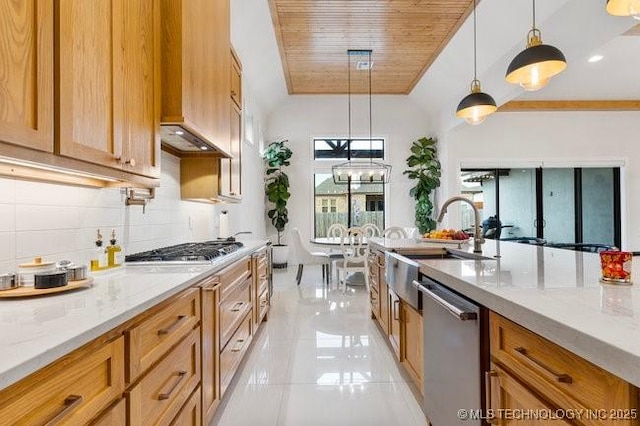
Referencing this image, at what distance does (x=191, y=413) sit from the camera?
1.51m

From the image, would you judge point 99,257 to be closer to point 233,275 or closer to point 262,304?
point 233,275

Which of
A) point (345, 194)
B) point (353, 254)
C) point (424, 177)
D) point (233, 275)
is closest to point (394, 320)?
point (233, 275)

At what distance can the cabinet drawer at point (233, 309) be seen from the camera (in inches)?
79.0

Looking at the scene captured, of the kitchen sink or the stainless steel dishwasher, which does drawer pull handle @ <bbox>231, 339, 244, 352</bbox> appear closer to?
the stainless steel dishwasher

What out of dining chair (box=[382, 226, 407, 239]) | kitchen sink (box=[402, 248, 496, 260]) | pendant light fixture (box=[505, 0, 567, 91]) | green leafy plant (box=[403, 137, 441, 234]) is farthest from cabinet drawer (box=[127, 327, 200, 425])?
green leafy plant (box=[403, 137, 441, 234])

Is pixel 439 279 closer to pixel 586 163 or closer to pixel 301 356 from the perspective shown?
pixel 301 356

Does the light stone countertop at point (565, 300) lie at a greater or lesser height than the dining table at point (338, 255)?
greater

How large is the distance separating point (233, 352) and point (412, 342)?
1146 millimetres

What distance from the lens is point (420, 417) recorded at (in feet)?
6.42

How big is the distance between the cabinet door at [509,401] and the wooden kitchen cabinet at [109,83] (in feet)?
5.23

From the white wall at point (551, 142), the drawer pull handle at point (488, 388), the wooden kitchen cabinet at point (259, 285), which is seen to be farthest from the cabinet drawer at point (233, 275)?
the white wall at point (551, 142)

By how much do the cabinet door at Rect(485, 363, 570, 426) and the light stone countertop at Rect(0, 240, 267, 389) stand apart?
1.16 meters

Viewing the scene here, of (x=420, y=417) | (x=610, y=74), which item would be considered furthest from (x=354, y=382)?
(x=610, y=74)

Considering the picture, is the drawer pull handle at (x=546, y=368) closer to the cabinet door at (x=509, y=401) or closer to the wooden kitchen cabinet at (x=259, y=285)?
the cabinet door at (x=509, y=401)
